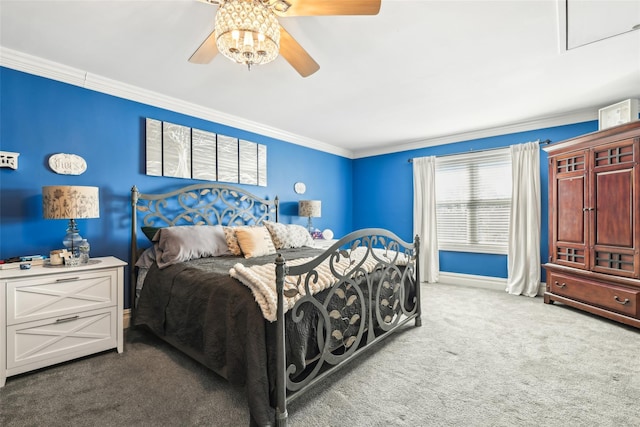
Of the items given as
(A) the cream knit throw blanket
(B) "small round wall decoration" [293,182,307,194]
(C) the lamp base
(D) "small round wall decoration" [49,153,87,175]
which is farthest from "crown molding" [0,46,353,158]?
(A) the cream knit throw blanket

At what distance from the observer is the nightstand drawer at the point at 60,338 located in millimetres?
1953

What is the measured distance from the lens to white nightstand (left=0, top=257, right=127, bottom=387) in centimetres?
192

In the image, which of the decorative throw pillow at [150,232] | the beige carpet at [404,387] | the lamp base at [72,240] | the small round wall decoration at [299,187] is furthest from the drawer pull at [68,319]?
the small round wall decoration at [299,187]

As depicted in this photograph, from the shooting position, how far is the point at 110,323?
2.33m

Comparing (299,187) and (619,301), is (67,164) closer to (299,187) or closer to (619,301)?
(299,187)

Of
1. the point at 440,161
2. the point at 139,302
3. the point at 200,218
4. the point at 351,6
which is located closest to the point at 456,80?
the point at 351,6

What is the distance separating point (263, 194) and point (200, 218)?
41.0 inches

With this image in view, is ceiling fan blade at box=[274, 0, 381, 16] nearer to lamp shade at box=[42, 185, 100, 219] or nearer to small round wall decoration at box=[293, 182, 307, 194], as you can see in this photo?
lamp shade at box=[42, 185, 100, 219]

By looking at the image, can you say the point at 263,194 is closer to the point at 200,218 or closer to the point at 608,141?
the point at 200,218

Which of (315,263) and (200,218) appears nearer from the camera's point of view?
(315,263)

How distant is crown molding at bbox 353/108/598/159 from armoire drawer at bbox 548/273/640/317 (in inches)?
78.9

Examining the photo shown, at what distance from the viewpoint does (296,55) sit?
1.86 m

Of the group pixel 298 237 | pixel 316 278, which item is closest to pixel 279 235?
pixel 298 237

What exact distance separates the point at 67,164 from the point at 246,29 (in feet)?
7.24
